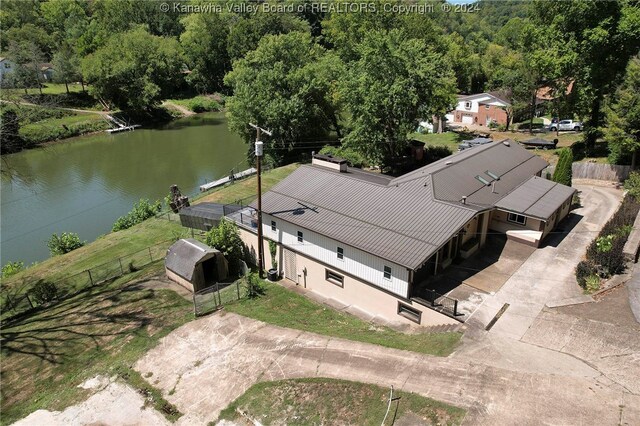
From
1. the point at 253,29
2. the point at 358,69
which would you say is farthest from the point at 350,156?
the point at 253,29

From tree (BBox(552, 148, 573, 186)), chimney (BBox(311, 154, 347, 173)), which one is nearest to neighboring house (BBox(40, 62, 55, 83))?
chimney (BBox(311, 154, 347, 173))

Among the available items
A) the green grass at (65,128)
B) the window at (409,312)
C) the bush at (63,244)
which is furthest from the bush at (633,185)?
the green grass at (65,128)

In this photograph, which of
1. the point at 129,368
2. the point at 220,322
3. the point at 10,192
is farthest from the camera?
the point at 10,192

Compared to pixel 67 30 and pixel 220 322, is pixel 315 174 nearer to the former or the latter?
pixel 220 322

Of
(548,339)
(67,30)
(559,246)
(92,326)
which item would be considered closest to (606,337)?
(548,339)

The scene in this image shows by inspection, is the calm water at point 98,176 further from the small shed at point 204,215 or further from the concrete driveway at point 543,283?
the concrete driveway at point 543,283

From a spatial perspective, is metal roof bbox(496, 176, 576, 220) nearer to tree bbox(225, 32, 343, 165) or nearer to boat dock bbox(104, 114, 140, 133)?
tree bbox(225, 32, 343, 165)
